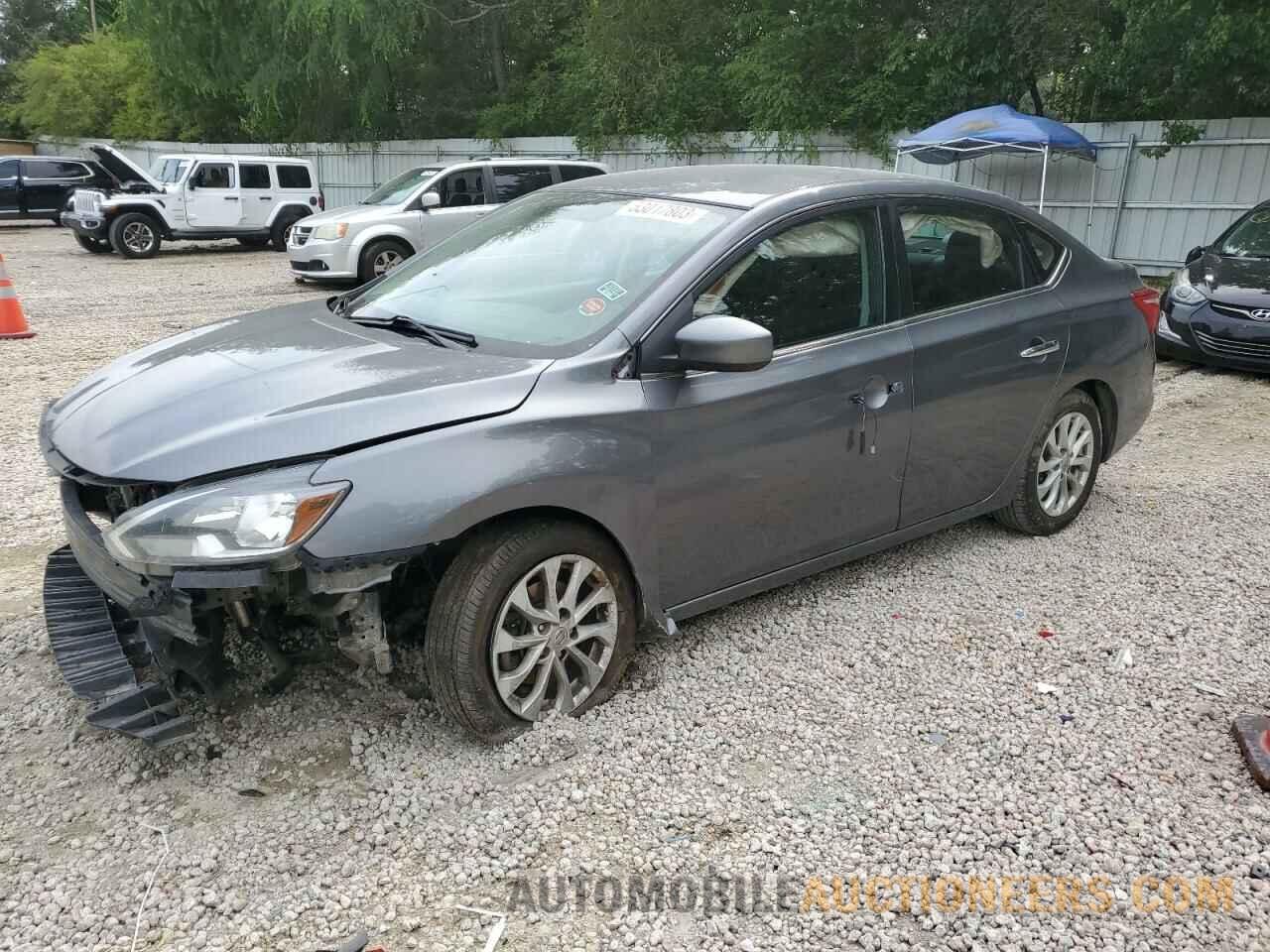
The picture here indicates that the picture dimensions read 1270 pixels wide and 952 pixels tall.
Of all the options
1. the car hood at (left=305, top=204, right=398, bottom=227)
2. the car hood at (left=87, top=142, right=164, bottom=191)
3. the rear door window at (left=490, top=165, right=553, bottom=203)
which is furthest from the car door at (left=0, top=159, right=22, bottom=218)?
the rear door window at (left=490, top=165, right=553, bottom=203)

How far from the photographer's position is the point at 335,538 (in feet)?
8.17

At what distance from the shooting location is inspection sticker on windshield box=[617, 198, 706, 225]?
3.44m

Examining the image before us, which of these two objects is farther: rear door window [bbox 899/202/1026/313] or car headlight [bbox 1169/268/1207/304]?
car headlight [bbox 1169/268/1207/304]

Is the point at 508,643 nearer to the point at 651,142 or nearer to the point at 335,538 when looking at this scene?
the point at 335,538

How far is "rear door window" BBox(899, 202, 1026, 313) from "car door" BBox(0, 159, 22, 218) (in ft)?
74.5

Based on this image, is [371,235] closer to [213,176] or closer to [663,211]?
[213,176]

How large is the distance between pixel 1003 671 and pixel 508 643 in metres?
1.83

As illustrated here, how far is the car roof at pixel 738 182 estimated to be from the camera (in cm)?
357

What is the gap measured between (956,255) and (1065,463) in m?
1.23

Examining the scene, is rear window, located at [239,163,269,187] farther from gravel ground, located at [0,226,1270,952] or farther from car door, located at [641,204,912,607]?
car door, located at [641,204,912,607]

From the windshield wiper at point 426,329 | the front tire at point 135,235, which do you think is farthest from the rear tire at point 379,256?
the windshield wiper at point 426,329

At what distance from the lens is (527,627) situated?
2.93 meters

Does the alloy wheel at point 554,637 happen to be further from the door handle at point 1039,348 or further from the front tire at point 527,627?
the door handle at point 1039,348

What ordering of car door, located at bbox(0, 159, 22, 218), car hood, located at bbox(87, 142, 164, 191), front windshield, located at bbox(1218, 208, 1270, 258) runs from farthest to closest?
1. car door, located at bbox(0, 159, 22, 218)
2. car hood, located at bbox(87, 142, 164, 191)
3. front windshield, located at bbox(1218, 208, 1270, 258)
